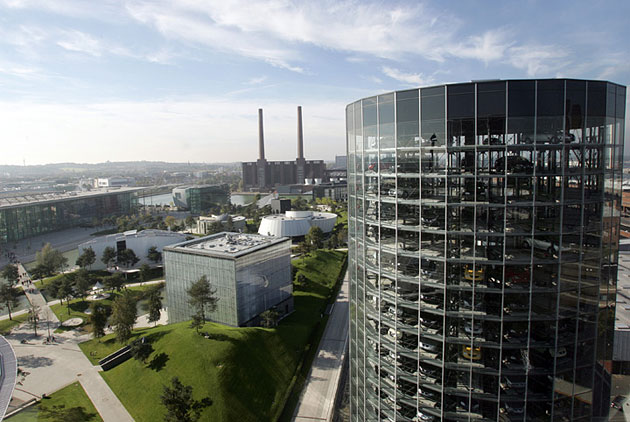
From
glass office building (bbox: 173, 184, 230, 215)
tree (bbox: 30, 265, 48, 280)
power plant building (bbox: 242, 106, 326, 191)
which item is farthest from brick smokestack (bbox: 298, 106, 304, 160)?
tree (bbox: 30, 265, 48, 280)

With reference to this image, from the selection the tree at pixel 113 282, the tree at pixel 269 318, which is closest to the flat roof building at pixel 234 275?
the tree at pixel 269 318

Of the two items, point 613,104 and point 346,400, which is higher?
point 613,104

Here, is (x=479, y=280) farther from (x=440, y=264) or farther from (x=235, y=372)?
(x=235, y=372)

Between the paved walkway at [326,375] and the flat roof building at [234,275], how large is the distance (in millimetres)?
6565

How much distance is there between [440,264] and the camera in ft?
45.9

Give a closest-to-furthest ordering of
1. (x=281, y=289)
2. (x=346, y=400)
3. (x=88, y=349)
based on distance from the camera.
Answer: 1. (x=346, y=400)
2. (x=88, y=349)
3. (x=281, y=289)

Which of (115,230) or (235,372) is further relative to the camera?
(115,230)


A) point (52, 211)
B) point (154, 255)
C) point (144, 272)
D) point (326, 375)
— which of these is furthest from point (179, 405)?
point (52, 211)

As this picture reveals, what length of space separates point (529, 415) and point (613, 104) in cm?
1189

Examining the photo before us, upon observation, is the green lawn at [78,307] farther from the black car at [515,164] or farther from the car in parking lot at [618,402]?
the car in parking lot at [618,402]

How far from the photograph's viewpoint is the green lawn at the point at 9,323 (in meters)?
40.0

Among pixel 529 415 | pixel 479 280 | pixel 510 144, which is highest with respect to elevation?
pixel 510 144

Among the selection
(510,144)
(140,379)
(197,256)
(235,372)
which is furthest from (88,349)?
(510,144)

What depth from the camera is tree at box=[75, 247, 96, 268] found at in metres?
58.3
